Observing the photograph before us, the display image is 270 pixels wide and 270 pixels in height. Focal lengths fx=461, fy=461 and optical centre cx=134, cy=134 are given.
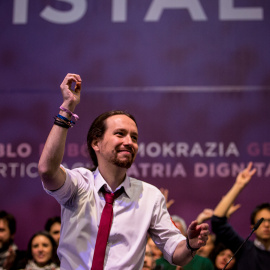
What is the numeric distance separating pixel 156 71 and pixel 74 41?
0.96m

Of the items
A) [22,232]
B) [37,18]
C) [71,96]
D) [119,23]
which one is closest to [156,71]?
[119,23]

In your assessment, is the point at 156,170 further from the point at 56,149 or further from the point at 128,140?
the point at 56,149

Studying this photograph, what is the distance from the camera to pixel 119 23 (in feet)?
16.5

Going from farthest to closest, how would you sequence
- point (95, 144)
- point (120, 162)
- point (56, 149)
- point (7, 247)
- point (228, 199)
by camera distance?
point (7, 247), point (228, 199), point (95, 144), point (120, 162), point (56, 149)

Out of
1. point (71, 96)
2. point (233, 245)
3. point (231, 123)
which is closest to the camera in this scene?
point (71, 96)

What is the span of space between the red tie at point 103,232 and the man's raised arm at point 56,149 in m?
0.25

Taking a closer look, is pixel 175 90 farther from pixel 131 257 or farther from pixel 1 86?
pixel 131 257

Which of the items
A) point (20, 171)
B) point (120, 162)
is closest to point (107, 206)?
point (120, 162)

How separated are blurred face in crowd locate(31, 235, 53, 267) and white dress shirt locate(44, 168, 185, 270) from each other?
1.99 meters

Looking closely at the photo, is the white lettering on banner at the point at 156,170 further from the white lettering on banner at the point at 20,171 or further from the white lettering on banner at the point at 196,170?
the white lettering on banner at the point at 20,171

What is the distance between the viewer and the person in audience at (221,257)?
13.2ft

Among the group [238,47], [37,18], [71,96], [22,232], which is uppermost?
[37,18]

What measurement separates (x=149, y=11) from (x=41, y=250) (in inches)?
109

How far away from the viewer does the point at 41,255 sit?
3.91 m
